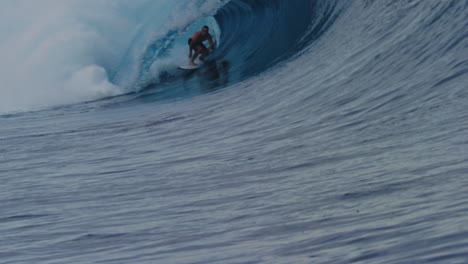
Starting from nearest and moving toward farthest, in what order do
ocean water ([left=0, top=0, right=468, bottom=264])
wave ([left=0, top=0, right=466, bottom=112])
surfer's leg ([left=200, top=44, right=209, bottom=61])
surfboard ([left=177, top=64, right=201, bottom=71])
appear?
1. ocean water ([left=0, top=0, right=468, bottom=264])
2. wave ([left=0, top=0, right=466, bottom=112])
3. surfboard ([left=177, top=64, right=201, bottom=71])
4. surfer's leg ([left=200, top=44, right=209, bottom=61])

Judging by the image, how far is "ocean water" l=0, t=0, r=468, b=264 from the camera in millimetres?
2525

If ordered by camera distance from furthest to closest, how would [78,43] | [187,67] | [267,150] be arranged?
[78,43] < [187,67] < [267,150]

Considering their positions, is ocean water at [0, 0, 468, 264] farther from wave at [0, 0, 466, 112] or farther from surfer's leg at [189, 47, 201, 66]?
surfer's leg at [189, 47, 201, 66]

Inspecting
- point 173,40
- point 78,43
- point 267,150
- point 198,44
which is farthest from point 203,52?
point 267,150

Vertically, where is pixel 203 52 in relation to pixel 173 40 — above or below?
below

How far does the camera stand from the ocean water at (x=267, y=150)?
2525 mm

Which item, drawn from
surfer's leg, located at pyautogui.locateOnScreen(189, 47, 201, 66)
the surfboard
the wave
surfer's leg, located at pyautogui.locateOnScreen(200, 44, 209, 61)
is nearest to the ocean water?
the wave

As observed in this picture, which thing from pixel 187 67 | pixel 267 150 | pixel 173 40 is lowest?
pixel 267 150

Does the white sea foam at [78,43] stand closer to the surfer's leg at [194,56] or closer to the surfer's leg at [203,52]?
the surfer's leg at [194,56]

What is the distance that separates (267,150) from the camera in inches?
178

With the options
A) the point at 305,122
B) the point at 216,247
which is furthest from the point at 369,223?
the point at 305,122

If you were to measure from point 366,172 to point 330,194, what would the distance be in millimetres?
342

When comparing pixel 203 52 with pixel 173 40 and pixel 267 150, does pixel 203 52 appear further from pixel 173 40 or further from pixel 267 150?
pixel 267 150

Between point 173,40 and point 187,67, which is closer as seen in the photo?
point 187,67
